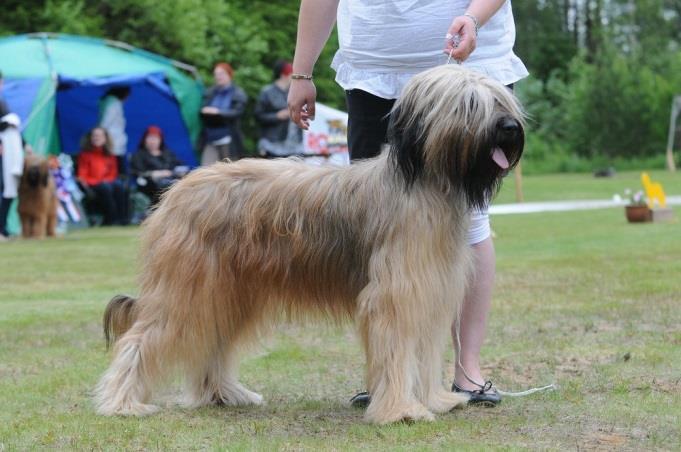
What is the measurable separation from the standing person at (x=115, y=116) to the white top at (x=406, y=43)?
1321 centimetres

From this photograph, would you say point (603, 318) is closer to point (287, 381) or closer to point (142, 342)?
point (287, 381)

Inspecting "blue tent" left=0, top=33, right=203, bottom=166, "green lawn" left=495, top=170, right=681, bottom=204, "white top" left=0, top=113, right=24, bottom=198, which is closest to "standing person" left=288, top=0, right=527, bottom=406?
"white top" left=0, top=113, right=24, bottom=198

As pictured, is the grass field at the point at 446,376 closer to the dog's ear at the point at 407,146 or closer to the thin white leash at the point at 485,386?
the thin white leash at the point at 485,386

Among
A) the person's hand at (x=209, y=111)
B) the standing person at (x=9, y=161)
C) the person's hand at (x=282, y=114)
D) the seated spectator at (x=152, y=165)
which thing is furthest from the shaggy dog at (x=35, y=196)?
the person's hand at (x=282, y=114)

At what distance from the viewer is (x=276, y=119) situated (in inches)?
613

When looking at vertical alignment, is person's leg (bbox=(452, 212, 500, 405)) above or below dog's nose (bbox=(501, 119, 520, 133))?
below

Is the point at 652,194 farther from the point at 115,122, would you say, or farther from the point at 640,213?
the point at 115,122

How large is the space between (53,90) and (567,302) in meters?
11.1

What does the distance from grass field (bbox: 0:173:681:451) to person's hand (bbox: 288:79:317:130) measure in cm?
95

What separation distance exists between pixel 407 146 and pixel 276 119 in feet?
37.8

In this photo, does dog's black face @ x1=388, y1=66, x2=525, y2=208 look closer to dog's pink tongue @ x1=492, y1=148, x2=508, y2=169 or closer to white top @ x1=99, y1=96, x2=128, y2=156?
dog's pink tongue @ x1=492, y1=148, x2=508, y2=169

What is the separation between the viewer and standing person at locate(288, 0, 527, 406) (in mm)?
4711

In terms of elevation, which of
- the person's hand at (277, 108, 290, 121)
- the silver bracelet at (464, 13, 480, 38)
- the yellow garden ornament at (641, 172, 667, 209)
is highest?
the silver bracelet at (464, 13, 480, 38)

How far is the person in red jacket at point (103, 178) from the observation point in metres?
17.3
